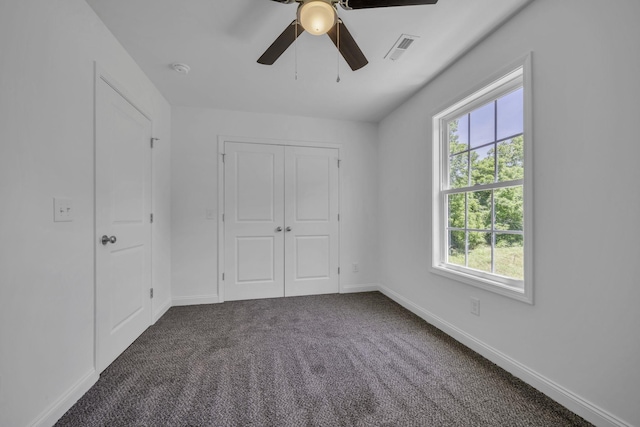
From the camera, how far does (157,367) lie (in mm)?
1851

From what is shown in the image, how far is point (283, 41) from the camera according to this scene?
1582 mm

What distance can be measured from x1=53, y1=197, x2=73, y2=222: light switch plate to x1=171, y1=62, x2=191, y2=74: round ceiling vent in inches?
57.8

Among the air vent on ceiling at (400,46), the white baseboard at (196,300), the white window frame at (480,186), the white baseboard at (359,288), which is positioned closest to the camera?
the white window frame at (480,186)

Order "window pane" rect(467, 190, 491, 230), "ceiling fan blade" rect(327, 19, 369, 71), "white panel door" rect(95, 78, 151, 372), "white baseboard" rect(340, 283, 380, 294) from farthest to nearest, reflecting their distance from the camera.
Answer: "white baseboard" rect(340, 283, 380, 294)
"window pane" rect(467, 190, 491, 230)
"white panel door" rect(95, 78, 151, 372)
"ceiling fan blade" rect(327, 19, 369, 71)

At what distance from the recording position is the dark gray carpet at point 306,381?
1.39 m

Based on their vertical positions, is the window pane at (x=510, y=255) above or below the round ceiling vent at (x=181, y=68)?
below

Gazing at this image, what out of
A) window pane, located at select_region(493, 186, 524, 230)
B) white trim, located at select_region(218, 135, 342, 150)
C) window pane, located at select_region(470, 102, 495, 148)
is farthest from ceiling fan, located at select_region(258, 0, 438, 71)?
white trim, located at select_region(218, 135, 342, 150)

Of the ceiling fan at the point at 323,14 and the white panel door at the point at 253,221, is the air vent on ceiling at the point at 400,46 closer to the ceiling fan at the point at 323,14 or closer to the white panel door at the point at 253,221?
the ceiling fan at the point at 323,14

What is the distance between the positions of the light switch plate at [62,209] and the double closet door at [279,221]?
70.6 inches

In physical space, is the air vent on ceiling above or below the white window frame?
above

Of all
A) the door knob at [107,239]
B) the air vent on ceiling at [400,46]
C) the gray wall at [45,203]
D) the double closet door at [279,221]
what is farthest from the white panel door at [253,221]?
the air vent on ceiling at [400,46]

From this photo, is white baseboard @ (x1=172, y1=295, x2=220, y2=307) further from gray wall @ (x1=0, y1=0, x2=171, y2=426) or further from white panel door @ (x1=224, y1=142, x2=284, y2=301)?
gray wall @ (x1=0, y1=0, x2=171, y2=426)

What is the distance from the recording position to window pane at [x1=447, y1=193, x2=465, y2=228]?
93.0 inches

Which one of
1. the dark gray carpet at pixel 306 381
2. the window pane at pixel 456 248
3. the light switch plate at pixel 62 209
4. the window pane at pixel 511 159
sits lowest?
the dark gray carpet at pixel 306 381
